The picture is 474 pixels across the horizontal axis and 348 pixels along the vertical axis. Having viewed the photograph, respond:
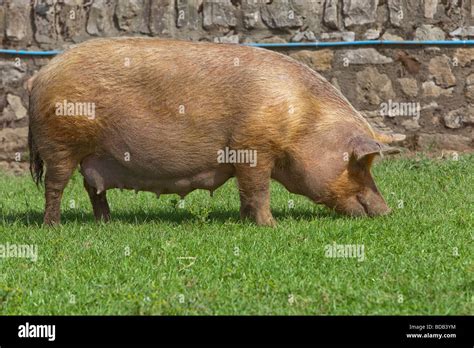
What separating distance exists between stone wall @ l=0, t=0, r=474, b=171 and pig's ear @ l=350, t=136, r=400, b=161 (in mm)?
3641

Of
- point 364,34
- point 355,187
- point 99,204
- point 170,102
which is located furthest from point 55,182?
point 364,34

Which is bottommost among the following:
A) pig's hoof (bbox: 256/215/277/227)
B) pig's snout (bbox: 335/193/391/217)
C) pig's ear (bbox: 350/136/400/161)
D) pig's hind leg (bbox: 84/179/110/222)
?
pig's hind leg (bbox: 84/179/110/222)

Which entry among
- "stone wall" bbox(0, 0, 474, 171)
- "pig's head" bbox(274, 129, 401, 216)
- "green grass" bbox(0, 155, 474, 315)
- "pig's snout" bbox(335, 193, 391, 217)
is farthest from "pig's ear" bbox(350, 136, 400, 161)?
"stone wall" bbox(0, 0, 474, 171)

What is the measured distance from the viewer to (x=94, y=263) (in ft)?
20.1

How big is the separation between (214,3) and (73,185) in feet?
9.03

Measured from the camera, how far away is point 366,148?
24.1 ft

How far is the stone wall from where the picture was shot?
35.8ft

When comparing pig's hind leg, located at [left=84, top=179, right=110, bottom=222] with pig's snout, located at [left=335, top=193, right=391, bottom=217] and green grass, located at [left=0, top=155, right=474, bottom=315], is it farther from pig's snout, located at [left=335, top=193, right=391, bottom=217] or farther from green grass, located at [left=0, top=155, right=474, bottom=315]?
pig's snout, located at [left=335, top=193, right=391, bottom=217]

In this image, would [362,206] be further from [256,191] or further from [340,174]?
[256,191]

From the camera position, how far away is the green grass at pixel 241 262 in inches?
201

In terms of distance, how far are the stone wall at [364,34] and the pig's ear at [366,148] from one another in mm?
3641

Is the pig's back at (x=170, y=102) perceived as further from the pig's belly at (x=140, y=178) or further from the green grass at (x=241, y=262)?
the green grass at (x=241, y=262)

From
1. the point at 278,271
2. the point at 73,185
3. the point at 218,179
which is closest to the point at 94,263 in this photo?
the point at 278,271

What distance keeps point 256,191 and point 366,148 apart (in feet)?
3.05
